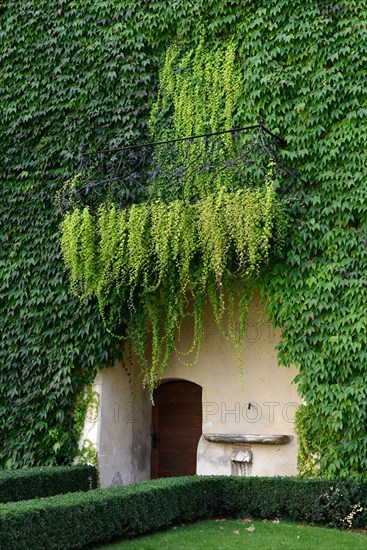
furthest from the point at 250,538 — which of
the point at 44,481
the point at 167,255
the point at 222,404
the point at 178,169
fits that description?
the point at 178,169

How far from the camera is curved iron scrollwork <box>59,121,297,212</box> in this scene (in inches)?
367

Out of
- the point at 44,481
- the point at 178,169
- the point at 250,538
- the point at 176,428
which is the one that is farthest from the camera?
the point at 176,428

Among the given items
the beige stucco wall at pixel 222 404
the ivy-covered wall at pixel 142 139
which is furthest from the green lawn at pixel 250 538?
the beige stucco wall at pixel 222 404

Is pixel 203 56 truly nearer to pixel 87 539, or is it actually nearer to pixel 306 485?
pixel 306 485

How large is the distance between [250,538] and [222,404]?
2.96 meters

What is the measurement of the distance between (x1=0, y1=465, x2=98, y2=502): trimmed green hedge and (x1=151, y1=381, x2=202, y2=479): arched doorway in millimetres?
1656

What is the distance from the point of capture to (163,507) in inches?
315

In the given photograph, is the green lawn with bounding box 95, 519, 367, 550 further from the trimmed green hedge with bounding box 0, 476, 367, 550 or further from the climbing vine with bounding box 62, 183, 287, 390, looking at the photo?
the climbing vine with bounding box 62, 183, 287, 390

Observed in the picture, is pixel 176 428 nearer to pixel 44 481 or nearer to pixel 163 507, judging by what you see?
pixel 44 481

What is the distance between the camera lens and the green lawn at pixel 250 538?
730 cm

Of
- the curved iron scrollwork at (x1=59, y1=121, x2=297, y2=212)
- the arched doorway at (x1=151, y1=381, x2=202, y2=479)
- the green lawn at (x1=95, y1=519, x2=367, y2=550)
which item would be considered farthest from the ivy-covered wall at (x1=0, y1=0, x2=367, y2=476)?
the arched doorway at (x1=151, y1=381, x2=202, y2=479)

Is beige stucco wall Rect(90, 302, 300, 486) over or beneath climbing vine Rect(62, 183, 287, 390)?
beneath

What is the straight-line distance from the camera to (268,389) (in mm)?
10133

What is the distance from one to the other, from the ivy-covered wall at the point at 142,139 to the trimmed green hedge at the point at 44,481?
0.54 metres
